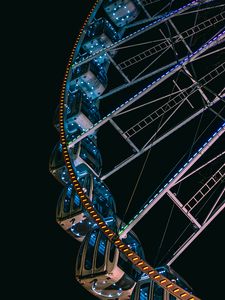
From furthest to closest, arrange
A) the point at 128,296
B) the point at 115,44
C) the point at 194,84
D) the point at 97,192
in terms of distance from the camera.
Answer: the point at 115,44
the point at 194,84
the point at 97,192
the point at 128,296

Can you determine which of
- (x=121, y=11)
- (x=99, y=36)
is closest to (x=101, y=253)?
(x=99, y=36)

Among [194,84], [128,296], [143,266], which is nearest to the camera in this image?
[143,266]

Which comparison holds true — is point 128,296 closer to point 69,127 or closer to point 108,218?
point 108,218

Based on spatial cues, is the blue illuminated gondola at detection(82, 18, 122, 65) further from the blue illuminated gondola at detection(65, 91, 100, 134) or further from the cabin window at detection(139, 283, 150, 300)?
the cabin window at detection(139, 283, 150, 300)

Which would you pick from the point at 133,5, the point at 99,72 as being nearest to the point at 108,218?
the point at 99,72

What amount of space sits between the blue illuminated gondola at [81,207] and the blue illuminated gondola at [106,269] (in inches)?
16.1

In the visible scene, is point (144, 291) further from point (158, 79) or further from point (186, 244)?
point (158, 79)

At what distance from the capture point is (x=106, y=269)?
6.20 m

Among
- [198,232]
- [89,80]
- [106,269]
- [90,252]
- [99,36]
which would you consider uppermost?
[99,36]

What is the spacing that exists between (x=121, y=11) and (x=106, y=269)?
565 centimetres

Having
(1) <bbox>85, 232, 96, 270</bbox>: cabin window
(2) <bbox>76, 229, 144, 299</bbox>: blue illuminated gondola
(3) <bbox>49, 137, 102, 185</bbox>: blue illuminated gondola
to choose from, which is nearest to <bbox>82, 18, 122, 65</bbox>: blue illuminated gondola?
(3) <bbox>49, 137, 102, 185</bbox>: blue illuminated gondola

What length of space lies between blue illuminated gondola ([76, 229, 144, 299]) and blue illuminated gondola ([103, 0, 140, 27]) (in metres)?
4.93

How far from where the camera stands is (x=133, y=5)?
33.1 ft

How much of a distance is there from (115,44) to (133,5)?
1494mm
